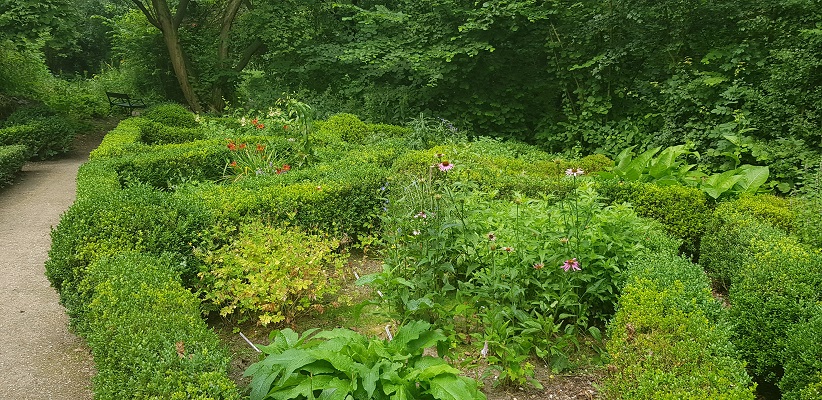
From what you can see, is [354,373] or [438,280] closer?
[354,373]

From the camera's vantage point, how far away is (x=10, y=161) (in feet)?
28.6

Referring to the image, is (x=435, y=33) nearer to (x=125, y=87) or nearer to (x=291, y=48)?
(x=291, y=48)

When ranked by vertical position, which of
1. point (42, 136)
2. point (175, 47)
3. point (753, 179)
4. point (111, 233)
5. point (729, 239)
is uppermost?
point (175, 47)

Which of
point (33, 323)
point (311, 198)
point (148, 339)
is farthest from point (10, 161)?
point (148, 339)

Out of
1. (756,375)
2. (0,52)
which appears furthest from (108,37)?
(756,375)

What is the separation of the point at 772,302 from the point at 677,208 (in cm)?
217

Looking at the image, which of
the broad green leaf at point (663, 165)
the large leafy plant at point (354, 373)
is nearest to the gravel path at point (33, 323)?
the large leafy plant at point (354, 373)

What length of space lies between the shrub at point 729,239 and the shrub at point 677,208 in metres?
0.19

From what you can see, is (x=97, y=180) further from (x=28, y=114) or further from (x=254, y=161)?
(x=28, y=114)

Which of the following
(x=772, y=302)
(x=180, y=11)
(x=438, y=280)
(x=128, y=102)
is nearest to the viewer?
(x=772, y=302)

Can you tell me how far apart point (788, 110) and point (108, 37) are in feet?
84.4

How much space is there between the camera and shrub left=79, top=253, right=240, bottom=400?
2.12m

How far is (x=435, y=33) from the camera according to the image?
10.9 m

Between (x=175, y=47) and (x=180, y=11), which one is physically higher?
(x=180, y=11)
